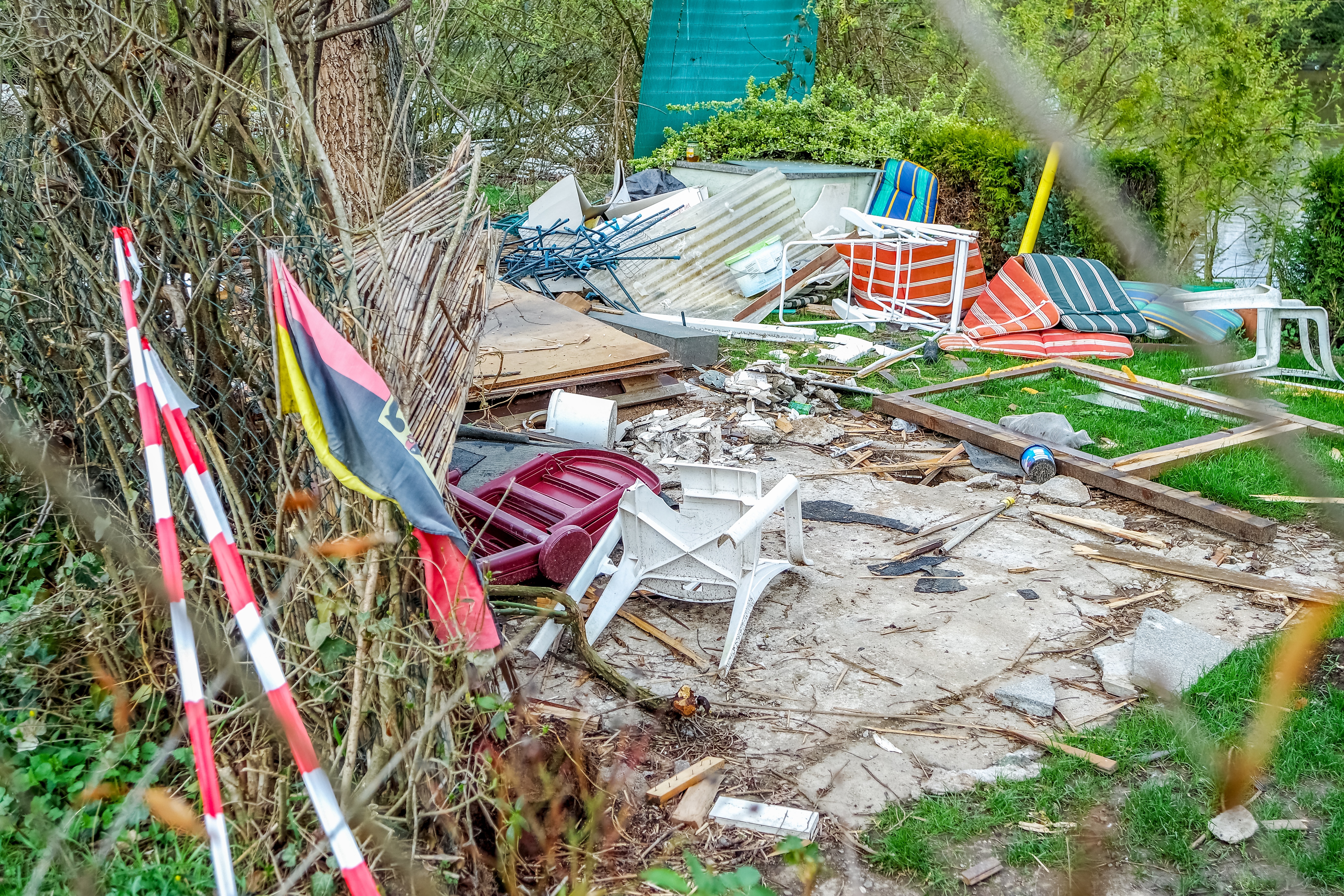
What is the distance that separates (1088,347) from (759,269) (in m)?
3.90

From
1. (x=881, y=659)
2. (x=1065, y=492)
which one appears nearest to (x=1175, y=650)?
(x=881, y=659)

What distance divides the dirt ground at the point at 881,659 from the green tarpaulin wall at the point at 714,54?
11549 mm

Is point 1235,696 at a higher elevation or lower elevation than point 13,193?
lower

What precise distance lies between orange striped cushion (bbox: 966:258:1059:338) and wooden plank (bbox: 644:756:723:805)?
7671 millimetres

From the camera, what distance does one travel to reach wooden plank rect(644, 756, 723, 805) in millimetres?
3441

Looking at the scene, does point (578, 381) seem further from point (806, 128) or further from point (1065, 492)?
point (806, 128)

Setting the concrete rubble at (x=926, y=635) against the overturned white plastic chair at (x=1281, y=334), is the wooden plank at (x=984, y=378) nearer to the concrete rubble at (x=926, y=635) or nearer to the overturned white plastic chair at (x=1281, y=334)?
the overturned white plastic chair at (x=1281, y=334)

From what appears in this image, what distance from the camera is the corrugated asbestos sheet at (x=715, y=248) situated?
11820 millimetres

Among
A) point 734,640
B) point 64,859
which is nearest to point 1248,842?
point 734,640

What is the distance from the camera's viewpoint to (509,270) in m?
10.8

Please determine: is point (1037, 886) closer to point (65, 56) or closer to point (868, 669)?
point (868, 669)

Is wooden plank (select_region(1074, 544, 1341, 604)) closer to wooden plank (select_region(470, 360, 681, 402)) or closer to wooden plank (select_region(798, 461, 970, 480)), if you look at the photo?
wooden plank (select_region(798, 461, 970, 480))

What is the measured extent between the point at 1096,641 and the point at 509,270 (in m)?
7.79

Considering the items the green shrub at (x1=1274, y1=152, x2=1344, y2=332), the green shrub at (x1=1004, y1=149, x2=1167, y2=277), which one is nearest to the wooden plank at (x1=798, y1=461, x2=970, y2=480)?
the green shrub at (x1=1004, y1=149, x2=1167, y2=277)
